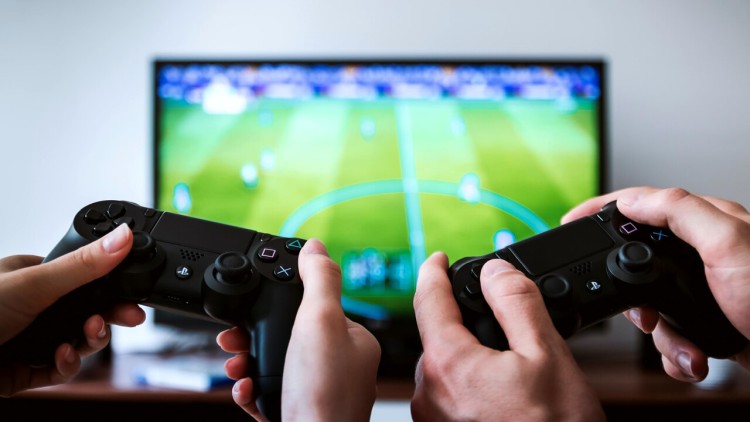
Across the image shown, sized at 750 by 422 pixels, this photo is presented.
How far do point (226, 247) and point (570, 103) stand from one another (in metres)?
1.11

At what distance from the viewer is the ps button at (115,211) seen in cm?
64

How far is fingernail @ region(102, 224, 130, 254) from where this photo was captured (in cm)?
58

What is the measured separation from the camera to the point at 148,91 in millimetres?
1804

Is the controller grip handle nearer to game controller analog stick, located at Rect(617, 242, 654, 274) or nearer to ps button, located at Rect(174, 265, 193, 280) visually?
ps button, located at Rect(174, 265, 193, 280)

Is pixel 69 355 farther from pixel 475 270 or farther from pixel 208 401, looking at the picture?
pixel 208 401

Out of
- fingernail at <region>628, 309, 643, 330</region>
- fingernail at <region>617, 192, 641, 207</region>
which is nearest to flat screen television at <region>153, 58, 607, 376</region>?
fingernail at <region>628, 309, 643, 330</region>

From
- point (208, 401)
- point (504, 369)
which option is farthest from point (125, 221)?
point (208, 401)

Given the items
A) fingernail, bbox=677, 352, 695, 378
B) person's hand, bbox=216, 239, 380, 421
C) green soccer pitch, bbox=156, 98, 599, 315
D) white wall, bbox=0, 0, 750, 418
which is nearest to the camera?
person's hand, bbox=216, 239, 380, 421

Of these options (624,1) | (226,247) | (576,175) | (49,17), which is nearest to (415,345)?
(576,175)

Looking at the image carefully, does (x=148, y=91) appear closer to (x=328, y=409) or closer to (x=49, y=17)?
(x=49, y=17)

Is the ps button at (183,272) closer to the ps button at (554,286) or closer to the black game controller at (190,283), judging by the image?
the black game controller at (190,283)

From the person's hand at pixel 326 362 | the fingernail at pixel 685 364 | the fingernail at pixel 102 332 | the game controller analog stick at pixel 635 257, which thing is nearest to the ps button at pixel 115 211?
the fingernail at pixel 102 332

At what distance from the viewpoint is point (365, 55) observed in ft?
5.76

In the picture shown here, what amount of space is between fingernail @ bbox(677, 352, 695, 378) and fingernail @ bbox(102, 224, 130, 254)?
1.90 feet
